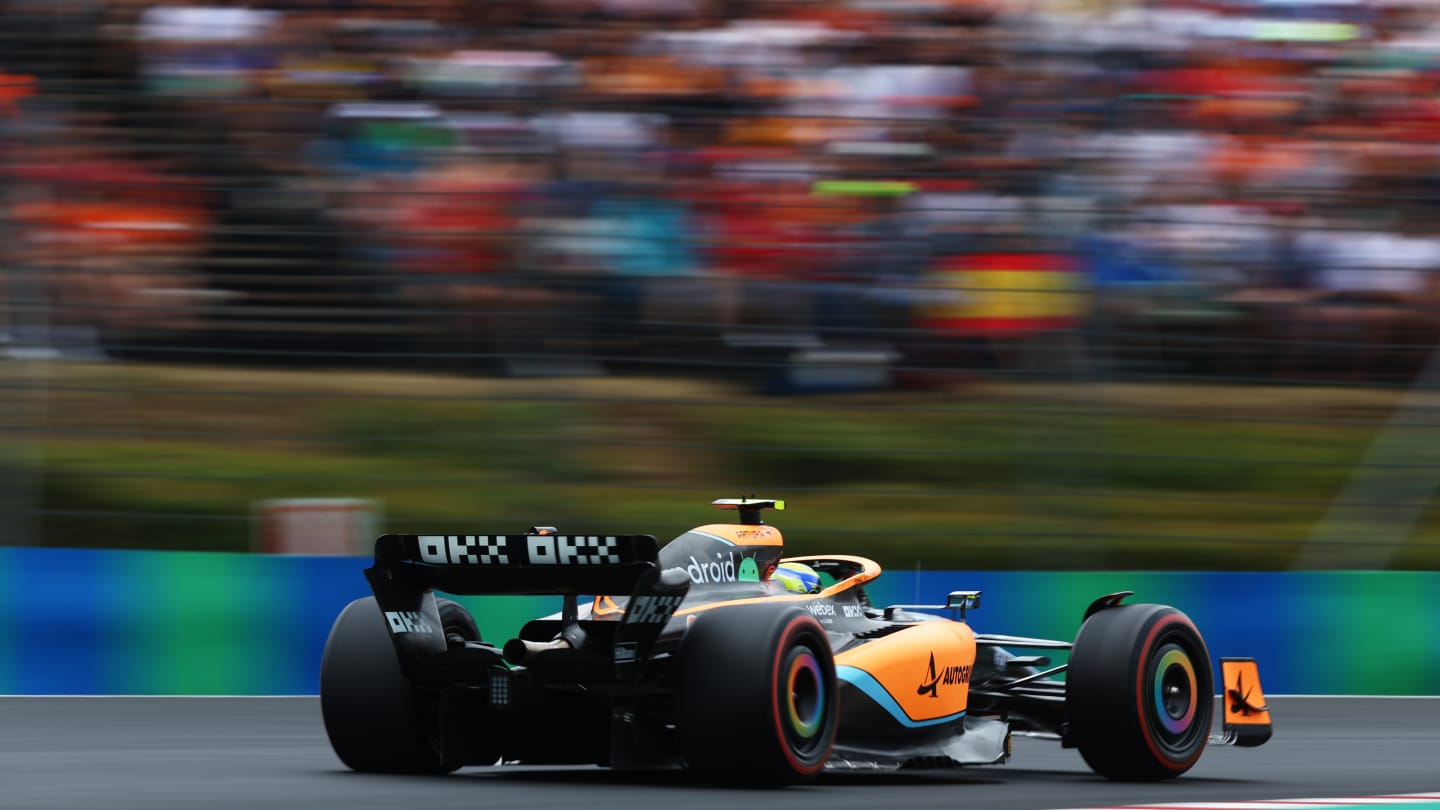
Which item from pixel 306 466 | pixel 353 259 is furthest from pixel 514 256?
pixel 306 466

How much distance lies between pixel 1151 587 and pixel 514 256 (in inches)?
157

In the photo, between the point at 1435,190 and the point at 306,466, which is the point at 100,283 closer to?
the point at 306,466

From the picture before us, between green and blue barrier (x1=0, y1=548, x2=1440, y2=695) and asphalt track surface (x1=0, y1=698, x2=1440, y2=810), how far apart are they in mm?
405

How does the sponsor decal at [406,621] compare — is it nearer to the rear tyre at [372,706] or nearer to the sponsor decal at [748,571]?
the rear tyre at [372,706]

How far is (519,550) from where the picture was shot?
5.84 metres

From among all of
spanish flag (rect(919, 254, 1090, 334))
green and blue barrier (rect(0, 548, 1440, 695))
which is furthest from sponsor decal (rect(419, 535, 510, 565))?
spanish flag (rect(919, 254, 1090, 334))

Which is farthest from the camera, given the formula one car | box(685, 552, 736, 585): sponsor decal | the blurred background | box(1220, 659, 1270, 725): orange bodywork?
the blurred background

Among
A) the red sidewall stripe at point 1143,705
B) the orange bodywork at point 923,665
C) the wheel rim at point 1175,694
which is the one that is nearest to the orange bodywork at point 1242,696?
the wheel rim at point 1175,694

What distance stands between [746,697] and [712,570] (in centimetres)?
95

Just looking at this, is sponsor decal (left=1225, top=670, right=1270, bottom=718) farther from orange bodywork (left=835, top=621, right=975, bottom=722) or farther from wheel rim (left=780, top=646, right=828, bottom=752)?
wheel rim (left=780, top=646, right=828, bottom=752)

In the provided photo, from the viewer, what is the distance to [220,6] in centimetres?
1280

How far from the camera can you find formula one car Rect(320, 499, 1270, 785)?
5699 mm

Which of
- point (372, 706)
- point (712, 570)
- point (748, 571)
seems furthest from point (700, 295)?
point (372, 706)

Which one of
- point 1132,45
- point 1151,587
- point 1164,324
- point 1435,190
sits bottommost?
point 1151,587
